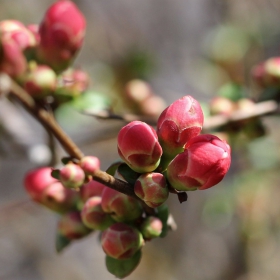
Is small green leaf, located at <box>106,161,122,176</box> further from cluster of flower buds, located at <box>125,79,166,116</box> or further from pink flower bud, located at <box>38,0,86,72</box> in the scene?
cluster of flower buds, located at <box>125,79,166,116</box>

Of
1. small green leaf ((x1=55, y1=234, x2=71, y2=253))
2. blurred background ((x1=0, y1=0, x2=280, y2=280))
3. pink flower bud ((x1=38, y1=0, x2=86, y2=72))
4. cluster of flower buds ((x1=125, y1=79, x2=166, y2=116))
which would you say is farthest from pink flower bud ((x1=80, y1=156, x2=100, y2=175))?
blurred background ((x1=0, y1=0, x2=280, y2=280))

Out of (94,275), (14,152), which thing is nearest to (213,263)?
(94,275)

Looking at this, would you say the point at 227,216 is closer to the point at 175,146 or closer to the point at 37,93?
the point at 37,93

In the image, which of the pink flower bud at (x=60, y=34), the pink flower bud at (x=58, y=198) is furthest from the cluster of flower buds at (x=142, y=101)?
the pink flower bud at (x=58, y=198)

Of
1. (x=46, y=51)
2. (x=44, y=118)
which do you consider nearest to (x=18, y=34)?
(x=46, y=51)

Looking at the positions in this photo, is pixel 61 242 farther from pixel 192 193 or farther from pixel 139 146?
pixel 192 193
